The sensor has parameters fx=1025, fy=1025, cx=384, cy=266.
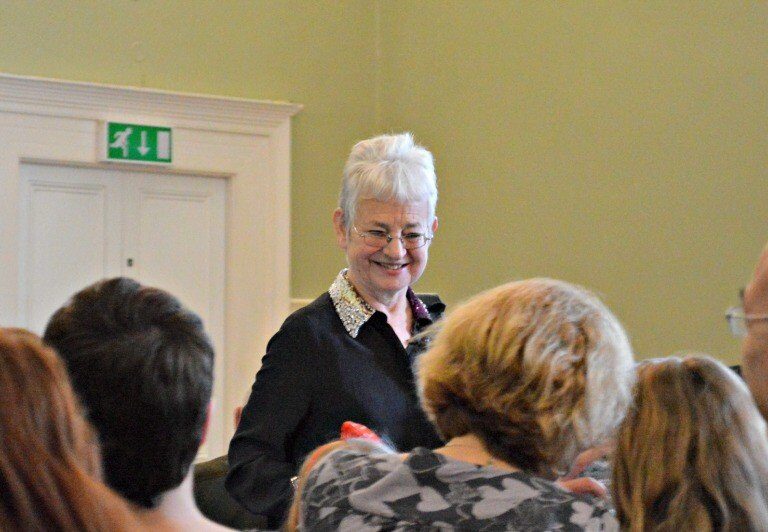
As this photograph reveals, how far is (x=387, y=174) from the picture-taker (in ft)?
7.84

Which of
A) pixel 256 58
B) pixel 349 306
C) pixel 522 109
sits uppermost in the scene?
pixel 256 58

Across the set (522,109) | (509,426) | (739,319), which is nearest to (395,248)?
(739,319)

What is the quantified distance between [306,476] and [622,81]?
3630 mm

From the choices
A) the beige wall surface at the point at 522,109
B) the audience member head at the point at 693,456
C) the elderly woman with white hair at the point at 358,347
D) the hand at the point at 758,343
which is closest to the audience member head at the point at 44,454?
the audience member head at the point at 693,456

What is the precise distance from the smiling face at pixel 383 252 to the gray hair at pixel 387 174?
0.9 inches

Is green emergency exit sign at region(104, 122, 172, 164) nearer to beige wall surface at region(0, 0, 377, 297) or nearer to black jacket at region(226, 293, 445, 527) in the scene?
beige wall surface at region(0, 0, 377, 297)

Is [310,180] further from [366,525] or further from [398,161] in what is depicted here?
[366,525]

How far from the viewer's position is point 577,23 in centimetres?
507

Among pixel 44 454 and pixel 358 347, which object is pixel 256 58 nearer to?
pixel 358 347

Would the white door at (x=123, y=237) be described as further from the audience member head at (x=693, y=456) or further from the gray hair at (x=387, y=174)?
the audience member head at (x=693, y=456)

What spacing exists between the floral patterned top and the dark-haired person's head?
302 millimetres

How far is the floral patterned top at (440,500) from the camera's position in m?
1.42

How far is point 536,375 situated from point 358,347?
0.89 metres

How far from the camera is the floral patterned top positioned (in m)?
1.42
